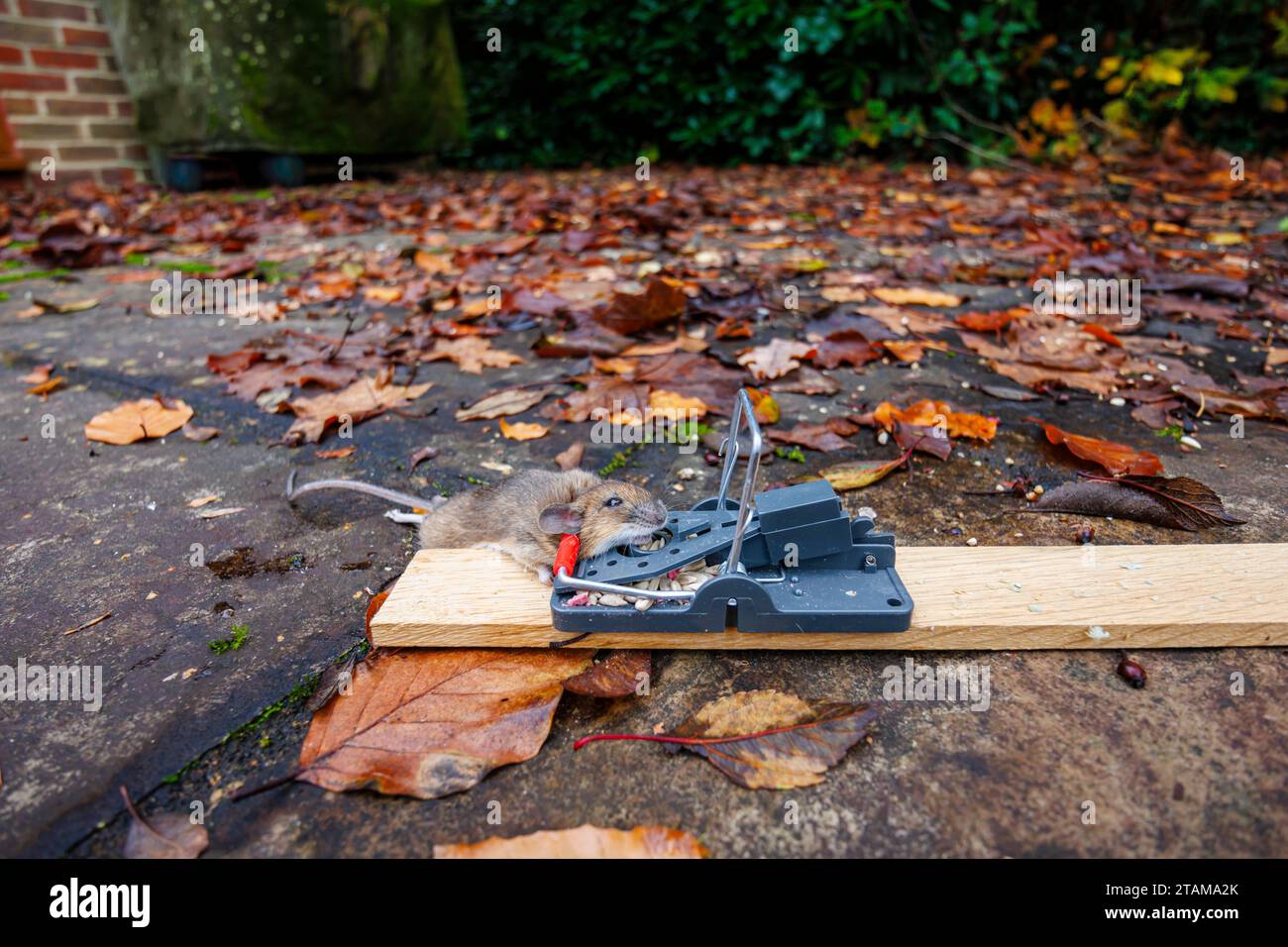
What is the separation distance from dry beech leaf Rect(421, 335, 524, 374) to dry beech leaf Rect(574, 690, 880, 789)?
7.37 ft

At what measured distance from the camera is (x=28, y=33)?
24.1ft

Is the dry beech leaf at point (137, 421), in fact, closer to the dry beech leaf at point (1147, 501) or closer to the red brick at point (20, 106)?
the dry beech leaf at point (1147, 501)

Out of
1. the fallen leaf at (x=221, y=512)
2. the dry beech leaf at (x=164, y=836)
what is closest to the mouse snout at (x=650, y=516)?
the dry beech leaf at (x=164, y=836)

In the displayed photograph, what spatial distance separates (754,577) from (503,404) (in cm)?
155

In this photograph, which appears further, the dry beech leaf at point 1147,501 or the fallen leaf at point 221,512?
the fallen leaf at point 221,512

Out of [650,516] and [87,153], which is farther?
[87,153]

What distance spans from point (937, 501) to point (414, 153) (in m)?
9.78

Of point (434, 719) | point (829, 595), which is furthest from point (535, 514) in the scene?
point (829, 595)

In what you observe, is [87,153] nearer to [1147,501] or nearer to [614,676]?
[614,676]

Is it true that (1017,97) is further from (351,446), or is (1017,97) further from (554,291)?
(351,446)

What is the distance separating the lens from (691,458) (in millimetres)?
2627

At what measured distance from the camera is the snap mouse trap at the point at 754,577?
1615mm

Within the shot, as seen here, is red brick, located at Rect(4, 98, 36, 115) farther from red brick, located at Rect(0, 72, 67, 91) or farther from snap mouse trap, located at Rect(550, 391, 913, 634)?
snap mouse trap, located at Rect(550, 391, 913, 634)
